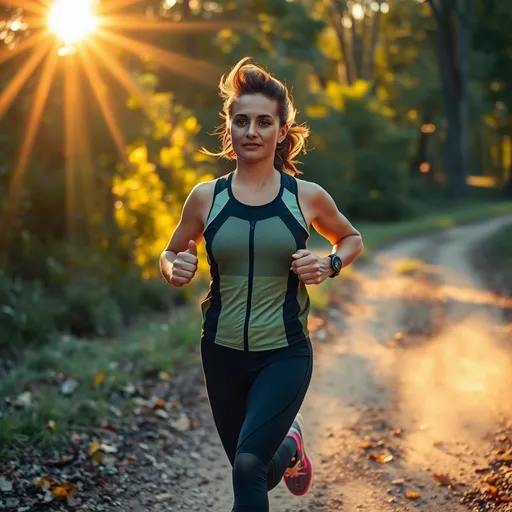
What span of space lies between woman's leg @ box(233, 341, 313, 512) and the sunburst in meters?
6.93

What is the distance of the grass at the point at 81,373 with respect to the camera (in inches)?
239

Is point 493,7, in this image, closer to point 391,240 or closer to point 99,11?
point 391,240

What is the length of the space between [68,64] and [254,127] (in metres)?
7.60

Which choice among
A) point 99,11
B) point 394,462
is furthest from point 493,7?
point 394,462

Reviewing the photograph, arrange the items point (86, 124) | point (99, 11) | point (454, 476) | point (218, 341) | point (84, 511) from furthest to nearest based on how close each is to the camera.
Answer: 1. point (99, 11)
2. point (86, 124)
3. point (454, 476)
4. point (84, 511)
5. point (218, 341)

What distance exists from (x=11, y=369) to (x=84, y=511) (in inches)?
148

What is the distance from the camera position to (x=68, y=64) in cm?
1101

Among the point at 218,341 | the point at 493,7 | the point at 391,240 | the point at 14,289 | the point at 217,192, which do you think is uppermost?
the point at 493,7

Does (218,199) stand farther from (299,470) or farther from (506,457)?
(506,457)

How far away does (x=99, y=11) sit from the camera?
13867 millimetres

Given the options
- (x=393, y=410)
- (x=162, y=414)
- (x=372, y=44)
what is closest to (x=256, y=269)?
(x=162, y=414)

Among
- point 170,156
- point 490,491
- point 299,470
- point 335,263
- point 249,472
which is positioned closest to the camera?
point 249,472

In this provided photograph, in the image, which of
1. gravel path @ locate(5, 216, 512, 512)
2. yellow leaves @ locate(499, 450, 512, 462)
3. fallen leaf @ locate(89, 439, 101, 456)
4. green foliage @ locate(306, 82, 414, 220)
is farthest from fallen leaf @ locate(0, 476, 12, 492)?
green foliage @ locate(306, 82, 414, 220)

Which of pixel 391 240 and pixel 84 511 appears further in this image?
pixel 391 240
